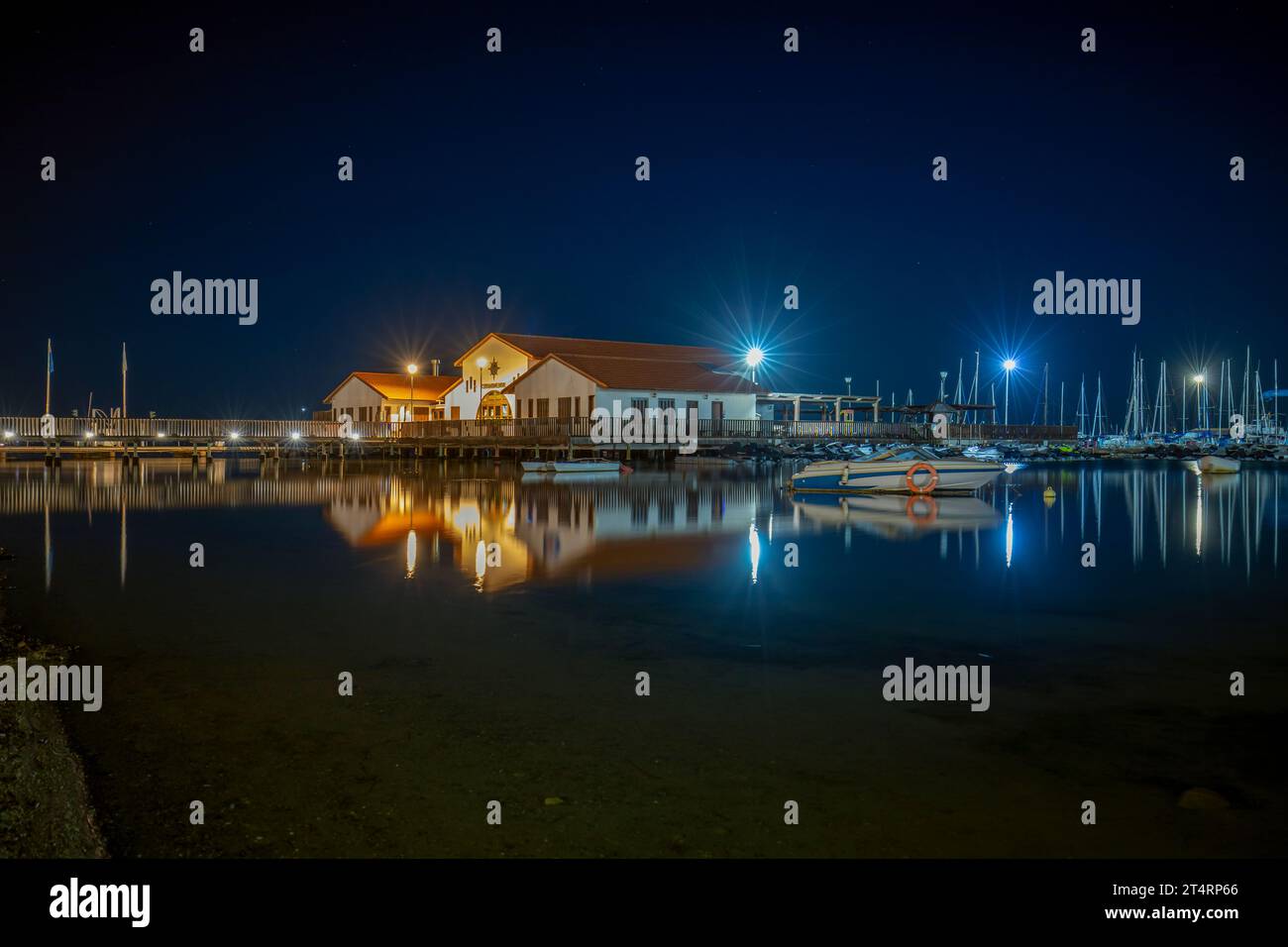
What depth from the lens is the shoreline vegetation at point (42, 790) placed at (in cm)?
558

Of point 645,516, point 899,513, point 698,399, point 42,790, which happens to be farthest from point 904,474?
point 42,790

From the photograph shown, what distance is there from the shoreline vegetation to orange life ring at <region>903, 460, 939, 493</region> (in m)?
27.8

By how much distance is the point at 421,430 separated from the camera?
69.0 metres

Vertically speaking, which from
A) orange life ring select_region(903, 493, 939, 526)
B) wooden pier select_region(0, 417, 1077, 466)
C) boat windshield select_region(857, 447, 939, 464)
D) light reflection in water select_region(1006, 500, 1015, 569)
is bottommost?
light reflection in water select_region(1006, 500, 1015, 569)

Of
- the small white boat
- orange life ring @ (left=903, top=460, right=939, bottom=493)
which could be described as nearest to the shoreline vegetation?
orange life ring @ (left=903, top=460, right=939, bottom=493)

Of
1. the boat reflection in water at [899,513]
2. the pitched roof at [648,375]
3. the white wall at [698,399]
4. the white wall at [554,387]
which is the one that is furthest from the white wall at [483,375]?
the boat reflection in water at [899,513]

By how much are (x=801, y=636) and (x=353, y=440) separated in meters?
60.7

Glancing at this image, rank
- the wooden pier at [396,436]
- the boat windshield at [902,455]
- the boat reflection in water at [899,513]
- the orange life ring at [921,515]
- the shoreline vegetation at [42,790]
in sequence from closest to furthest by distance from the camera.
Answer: the shoreline vegetation at [42,790], the boat reflection in water at [899,513], the orange life ring at [921,515], the boat windshield at [902,455], the wooden pier at [396,436]

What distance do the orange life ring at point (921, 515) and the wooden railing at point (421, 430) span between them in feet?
81.6

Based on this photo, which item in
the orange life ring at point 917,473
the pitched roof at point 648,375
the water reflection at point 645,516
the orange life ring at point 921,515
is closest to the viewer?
the water reflection at point 645,516

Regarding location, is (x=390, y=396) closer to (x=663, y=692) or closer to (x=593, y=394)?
(x=593, y=394)

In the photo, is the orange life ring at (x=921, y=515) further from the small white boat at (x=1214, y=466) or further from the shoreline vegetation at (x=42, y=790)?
the small white boat at (x=1214, y=466)

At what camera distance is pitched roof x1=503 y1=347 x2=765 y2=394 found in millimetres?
56406

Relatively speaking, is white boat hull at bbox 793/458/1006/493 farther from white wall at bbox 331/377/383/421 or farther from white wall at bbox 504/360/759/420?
white wall at bbox 331/377/383/421
